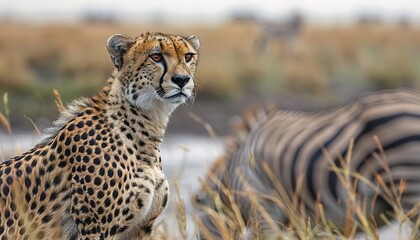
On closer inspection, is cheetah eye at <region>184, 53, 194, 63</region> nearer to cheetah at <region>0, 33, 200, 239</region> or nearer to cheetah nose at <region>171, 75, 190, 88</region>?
cheetah at <region>0, 33, 200, 239</region>

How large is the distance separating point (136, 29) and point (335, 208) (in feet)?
85.2

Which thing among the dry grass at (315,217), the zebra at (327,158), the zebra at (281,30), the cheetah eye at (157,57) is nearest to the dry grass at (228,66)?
the zebra at (281,30)

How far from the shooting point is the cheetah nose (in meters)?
3.12

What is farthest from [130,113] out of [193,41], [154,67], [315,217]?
[315,217]

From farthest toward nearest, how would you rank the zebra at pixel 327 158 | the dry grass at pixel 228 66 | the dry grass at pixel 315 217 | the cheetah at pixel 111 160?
1. the dry grass at pixel 228 66
2. the zebra at pixel 327 158
3. the dry grass at pixel 315 217
4. the cheetah at pixel 111 160

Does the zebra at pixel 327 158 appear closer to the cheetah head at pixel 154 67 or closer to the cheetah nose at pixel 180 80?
the cheetah head at pixel 154 67

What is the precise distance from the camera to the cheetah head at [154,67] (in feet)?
10.2

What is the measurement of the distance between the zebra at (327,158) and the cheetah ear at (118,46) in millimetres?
2109

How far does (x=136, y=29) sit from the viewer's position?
31375 millimetres

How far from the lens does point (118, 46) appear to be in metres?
3.26

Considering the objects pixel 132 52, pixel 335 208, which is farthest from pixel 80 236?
pixel 335 208

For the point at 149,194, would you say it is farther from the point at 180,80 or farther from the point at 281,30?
the point at 281,30

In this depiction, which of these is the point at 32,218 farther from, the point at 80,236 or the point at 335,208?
the point at 335,208

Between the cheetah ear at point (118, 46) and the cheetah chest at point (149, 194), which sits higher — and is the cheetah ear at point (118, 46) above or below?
above
